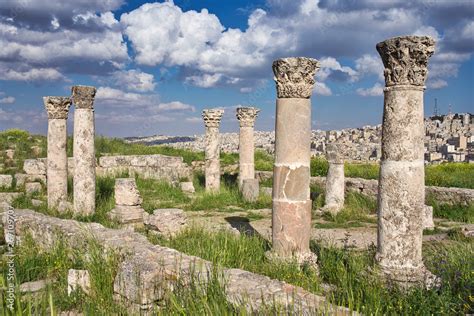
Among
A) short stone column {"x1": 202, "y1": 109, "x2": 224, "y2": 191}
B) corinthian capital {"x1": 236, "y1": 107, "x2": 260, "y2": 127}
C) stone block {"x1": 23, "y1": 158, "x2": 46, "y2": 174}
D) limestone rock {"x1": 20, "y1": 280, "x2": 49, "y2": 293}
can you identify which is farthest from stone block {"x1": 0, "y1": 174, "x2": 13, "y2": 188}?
limestone rock {"x1": 20, "y1": 280, "x2": 49, "y2": 293}

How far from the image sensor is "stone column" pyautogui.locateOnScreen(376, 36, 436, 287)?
6.23 m

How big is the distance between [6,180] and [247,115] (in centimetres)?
929

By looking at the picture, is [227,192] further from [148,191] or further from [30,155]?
[30,155]

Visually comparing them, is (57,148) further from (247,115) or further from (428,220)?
(428,220)

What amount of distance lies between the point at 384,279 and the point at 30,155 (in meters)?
18.3

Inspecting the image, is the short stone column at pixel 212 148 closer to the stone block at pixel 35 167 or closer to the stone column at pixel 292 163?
the stone block at pixel 35 167

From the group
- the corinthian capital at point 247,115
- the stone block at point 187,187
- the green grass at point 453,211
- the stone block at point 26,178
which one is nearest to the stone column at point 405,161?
the green grass at point 453,211

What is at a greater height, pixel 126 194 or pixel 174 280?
pixel 126 194

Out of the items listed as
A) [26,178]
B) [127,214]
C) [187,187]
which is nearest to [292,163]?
[127,214]

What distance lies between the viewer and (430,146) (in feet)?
117

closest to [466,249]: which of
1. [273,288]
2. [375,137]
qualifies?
[273,288]

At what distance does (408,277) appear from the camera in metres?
6.11

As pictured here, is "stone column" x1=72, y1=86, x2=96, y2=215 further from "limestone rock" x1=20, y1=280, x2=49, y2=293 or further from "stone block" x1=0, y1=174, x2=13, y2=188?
"limestone rock" x1=20, y1=280, x2=49, y2=293

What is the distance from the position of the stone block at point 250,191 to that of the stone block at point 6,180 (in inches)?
338
